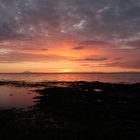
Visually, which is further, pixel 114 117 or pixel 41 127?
pixel 114 117

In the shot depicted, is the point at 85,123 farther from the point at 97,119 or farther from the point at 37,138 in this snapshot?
the point at 37,138

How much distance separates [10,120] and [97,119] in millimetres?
7875

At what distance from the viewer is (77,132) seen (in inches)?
585

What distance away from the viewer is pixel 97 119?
18844mm

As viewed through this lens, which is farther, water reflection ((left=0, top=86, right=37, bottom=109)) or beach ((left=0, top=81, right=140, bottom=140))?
water reflection ((left=0, top=86, right=37, bottom=109))

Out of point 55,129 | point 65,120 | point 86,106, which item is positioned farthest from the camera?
point 86,106

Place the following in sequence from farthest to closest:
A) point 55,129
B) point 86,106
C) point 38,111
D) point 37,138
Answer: point 86,106 → point 38,111 → point 55,129 → point 37,138

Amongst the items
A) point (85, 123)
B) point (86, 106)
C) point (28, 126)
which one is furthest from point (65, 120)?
point (86, 106)

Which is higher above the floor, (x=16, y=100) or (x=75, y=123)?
(x=75, y=123)

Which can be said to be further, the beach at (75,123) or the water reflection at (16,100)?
the water reflection at (16,100)

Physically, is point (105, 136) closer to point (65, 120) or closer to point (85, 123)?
point (85, 123)

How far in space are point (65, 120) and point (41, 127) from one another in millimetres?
3061

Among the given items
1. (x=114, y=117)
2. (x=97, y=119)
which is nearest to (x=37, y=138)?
(x=97, y=119)

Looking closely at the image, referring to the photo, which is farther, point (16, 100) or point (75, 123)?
point (16, 100)
